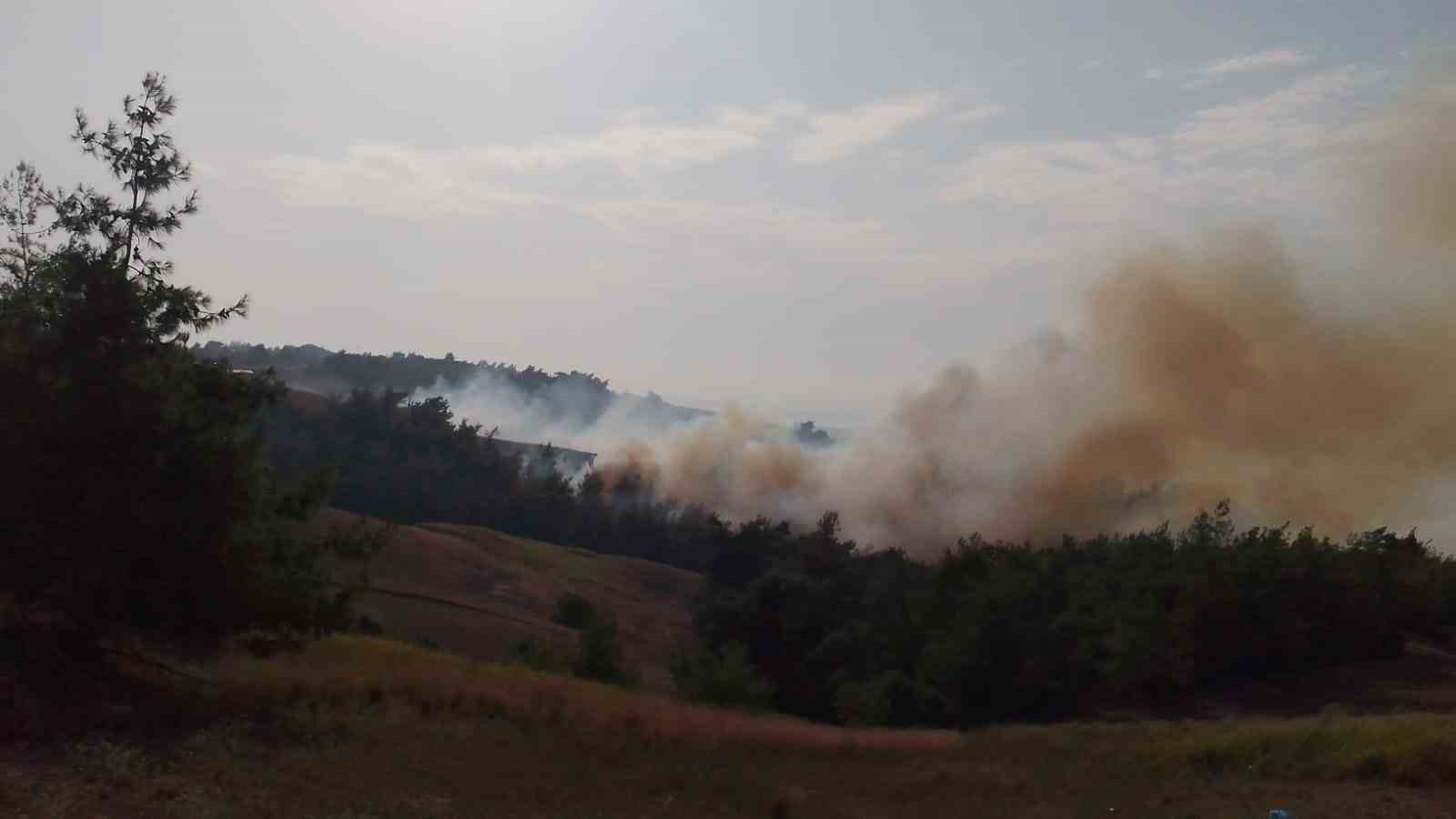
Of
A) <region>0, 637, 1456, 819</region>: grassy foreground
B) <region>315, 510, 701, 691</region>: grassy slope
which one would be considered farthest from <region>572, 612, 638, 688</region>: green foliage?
<region>0, 637, 1456, 819</region>: grassy foreground

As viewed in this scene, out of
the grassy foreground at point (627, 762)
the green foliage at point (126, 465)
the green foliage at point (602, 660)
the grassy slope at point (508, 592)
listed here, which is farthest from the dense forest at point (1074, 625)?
the green foliage at point (126, 465)

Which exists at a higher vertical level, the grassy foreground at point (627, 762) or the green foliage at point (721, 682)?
the grassy foreground at point (627, 762)

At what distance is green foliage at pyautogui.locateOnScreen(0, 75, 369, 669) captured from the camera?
21.5 meters

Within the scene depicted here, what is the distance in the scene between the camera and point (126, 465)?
22297 mm

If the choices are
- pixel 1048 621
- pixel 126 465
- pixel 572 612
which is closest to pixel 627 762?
pixel 126 465

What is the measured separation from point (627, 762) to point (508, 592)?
54554mm

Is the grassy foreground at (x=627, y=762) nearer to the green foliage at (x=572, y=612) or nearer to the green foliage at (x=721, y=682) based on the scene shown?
the green foliage at (x=721, y=682)

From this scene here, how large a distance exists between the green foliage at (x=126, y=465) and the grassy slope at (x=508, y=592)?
20.7 metres

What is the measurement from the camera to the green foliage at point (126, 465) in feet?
70.7

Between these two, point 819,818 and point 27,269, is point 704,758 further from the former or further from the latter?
point 27,269

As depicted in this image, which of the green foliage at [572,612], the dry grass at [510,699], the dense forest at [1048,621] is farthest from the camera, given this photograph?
the green foliage at [572,612]

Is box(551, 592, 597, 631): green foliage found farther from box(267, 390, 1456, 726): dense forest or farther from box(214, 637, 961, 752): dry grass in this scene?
A: box(214, 637, 961, 752): dry grass

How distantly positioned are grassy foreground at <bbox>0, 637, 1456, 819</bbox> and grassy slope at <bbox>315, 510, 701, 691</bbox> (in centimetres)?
1388

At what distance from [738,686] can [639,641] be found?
3214 centimetres
